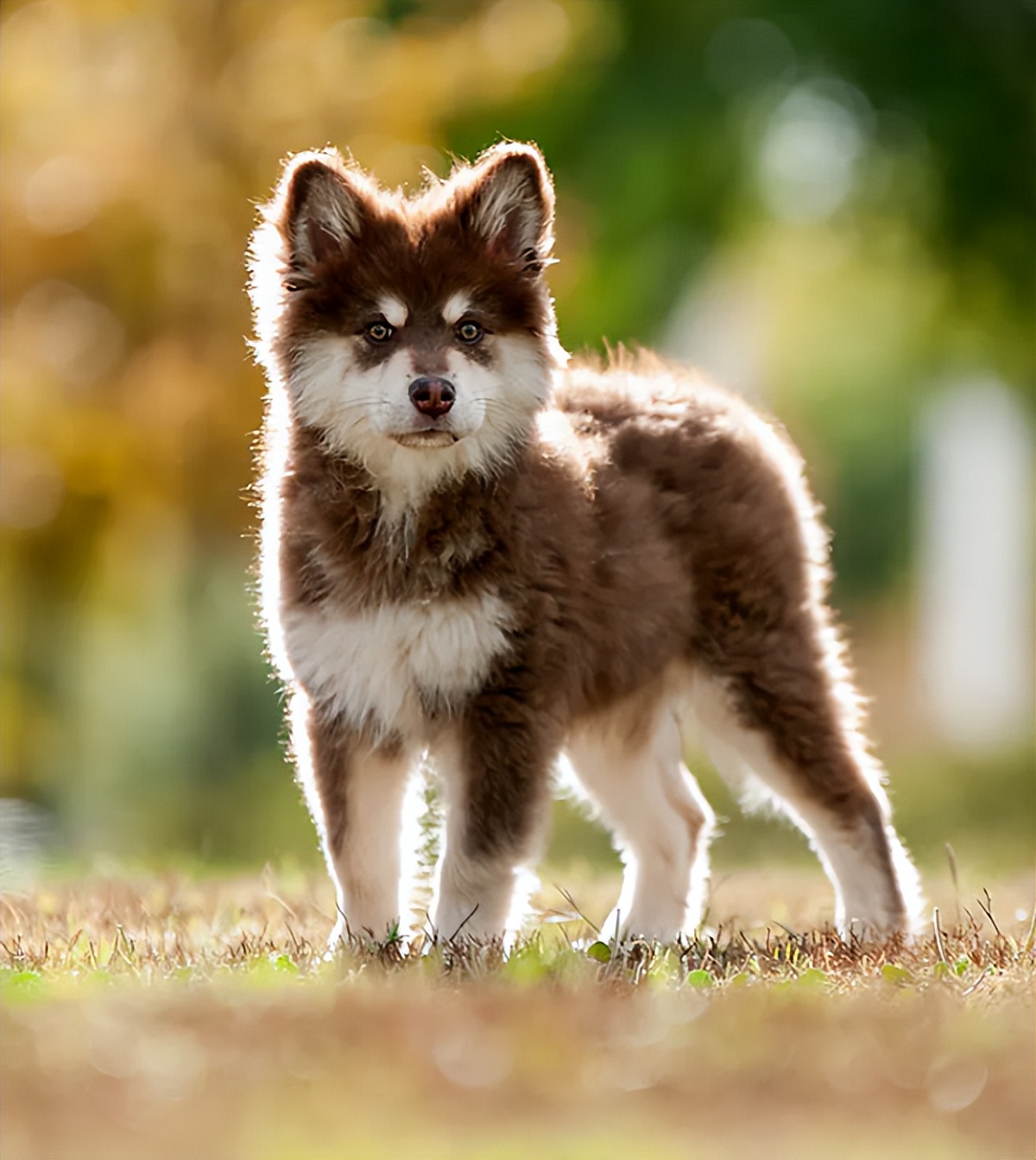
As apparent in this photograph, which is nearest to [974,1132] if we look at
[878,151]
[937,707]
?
[878,151]

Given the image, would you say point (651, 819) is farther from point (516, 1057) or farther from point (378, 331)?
Answer: point (516, 1057)

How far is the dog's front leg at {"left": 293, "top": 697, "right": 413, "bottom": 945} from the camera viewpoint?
5.46 m

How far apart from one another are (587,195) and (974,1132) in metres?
14.2

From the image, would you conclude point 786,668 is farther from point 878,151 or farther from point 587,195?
point 878,151

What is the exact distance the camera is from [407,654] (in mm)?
5254

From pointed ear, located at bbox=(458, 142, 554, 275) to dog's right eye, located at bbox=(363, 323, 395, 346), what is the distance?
0.42 meters

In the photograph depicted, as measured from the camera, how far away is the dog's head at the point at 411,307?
17.4 ft

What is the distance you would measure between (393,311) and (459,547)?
28.0 inches

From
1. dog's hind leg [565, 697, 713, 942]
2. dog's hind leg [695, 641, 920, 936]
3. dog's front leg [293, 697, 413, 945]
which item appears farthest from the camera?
dog's hind leg [565, 697, 713, 942]

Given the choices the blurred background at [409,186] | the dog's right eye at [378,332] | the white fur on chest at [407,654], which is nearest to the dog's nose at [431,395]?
the dog's right eye at [378,332]

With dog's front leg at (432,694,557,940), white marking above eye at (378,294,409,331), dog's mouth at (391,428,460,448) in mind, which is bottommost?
dog's front leg at (432,694,557,940)

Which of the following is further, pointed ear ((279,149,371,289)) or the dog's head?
pointed ear ((279,149,371,289))

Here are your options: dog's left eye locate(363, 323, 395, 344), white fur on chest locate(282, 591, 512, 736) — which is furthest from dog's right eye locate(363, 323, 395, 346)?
white fur on chest locate(282, 591, 512, 736)

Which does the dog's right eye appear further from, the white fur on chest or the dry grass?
the dry grass
